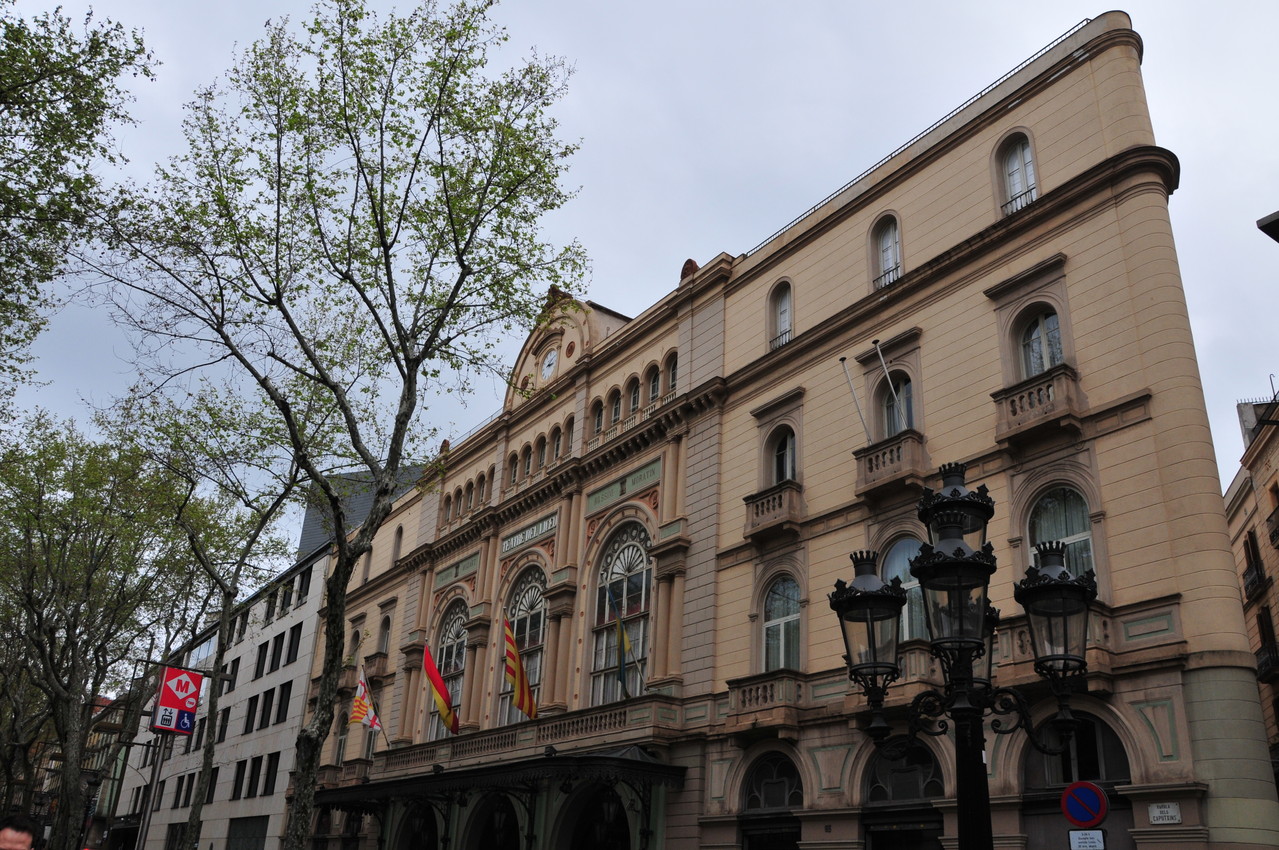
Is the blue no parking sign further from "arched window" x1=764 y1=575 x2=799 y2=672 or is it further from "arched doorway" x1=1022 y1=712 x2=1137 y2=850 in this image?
"arched window" x1=764 y1=575 x2=799 y2=672

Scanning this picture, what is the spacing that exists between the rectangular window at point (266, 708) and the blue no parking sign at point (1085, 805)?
4354cm

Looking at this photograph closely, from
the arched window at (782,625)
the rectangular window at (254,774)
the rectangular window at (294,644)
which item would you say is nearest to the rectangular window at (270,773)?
the rectangular window at (254,774)

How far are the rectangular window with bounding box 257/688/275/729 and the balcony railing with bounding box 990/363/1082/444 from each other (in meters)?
39.6

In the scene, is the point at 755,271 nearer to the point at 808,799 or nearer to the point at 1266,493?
the point at 808,799

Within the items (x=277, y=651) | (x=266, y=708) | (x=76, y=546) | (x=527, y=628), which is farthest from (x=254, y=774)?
(x=527, y=628)

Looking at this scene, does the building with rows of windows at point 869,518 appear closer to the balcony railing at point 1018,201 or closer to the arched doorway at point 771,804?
the arched doorway at point 771,804

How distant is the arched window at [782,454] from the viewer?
23.1 m

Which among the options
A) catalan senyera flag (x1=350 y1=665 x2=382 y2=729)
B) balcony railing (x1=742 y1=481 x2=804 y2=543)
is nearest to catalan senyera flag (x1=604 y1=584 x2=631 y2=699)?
balcony railing (x1=742 y1=481 x2=804 y2=543)

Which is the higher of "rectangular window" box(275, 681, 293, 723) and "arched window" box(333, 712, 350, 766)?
"rectangular window" box(275, 681, 293, 723)

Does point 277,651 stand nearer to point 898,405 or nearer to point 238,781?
point 238,781

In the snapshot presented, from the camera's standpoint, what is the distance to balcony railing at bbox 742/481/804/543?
21.5 metres

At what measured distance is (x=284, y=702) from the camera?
46.0 meters

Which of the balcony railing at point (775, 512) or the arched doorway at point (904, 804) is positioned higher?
the balcony railing at point (775, 512)

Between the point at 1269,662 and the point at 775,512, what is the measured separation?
16.0 metres
